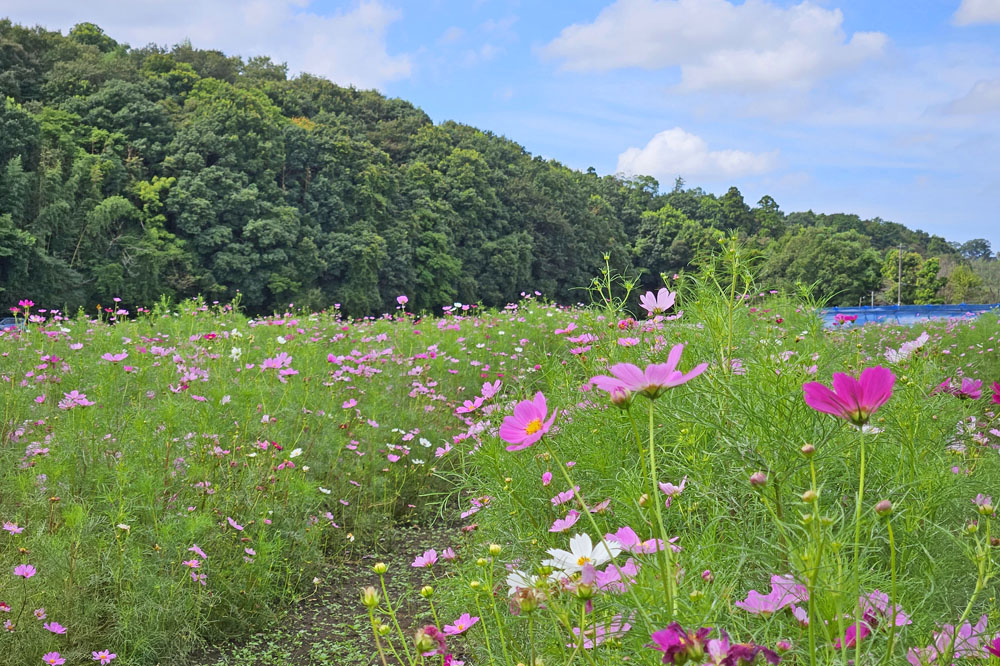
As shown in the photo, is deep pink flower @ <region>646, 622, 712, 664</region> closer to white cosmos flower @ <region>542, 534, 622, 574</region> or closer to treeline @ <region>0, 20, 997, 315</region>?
white cosmos flower @ <region>542, 534, 622, 574</region>

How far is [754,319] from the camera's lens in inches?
120

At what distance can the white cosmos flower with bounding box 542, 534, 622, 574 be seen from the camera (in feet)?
2.45

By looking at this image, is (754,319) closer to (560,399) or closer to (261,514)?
(560,399)

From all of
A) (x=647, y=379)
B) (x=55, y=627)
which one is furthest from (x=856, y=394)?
(x=55, y=627)

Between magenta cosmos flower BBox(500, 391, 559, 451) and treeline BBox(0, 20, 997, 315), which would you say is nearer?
magenta cosmos flower BBox(500, 391, 559, 451)

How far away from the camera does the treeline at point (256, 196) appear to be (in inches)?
656

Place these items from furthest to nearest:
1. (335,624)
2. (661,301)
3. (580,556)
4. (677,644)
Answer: (335,624) → (661,301) → (580,556) → (677,644)

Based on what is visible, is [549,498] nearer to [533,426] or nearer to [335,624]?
[533,426]

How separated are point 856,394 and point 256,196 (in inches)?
836

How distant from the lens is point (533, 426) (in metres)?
0.84

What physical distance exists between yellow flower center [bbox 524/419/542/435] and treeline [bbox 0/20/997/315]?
1080 cm

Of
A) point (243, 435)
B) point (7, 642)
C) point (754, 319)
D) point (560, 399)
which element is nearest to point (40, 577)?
point (7, 642)

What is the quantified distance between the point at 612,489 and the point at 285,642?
141 cm

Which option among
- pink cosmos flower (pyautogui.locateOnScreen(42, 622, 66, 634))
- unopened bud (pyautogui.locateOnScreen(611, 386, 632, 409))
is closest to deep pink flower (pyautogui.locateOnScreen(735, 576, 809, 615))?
unopened bud (pyautogui.locateOnScreen(611, 386, 632, 409))
